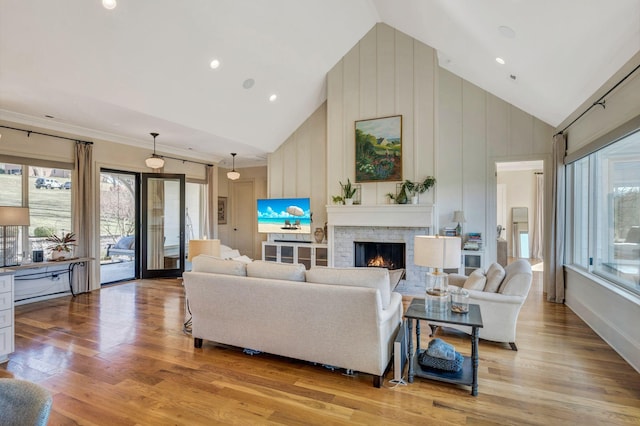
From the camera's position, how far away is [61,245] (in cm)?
560

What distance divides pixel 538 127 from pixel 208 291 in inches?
247

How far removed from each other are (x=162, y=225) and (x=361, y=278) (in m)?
6.06

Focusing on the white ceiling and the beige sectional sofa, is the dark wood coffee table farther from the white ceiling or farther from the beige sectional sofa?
the white ceiling

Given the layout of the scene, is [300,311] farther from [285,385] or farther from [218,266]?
[218,266]

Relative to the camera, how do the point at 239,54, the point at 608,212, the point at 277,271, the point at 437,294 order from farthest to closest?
the point at 239,54, the point at 608,212, the point at 277,271, the point at 437,294

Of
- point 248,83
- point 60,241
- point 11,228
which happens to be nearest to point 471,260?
point 248,83

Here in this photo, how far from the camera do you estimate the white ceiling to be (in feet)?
10.9

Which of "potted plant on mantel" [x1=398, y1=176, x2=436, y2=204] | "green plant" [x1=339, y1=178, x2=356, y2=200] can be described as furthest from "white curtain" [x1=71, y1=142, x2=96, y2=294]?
"potted plant on mantel" [x1=398, y1=176, x2=436, y2=204]

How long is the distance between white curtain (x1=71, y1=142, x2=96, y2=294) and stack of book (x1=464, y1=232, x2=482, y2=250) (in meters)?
6.92

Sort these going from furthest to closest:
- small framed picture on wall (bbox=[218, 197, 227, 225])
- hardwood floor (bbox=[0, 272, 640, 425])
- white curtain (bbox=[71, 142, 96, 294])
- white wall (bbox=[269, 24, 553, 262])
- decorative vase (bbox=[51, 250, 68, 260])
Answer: small framed picture on wall (bbox=[218, 197, 227, 225]) → white wall (bbox=[269, 24, 553, 262]) → white curtain (bbox=[71, 142, 96, 294]) → decorative vase (bbox=[51, 250, 68, 260]) → hardwood floor (bbox=[0, 272, 640, 425])

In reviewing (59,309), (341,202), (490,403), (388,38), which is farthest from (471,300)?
(59,309)

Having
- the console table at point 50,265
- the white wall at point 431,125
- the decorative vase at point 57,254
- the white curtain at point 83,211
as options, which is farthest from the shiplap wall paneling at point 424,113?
the decorative vase at point 57,254

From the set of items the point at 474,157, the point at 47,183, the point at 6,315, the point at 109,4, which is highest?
the point at 109,4

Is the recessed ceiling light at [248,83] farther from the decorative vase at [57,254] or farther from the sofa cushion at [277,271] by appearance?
the decorative vase at [57,254]
